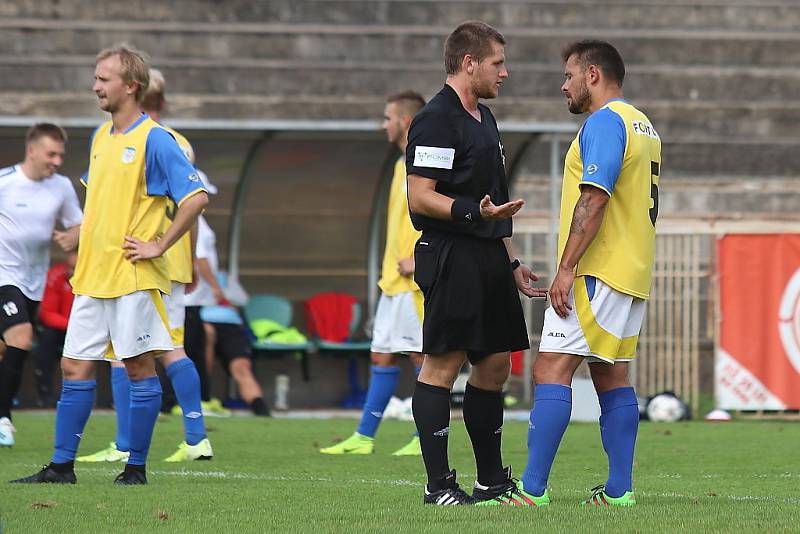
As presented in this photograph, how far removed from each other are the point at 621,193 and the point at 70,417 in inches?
116

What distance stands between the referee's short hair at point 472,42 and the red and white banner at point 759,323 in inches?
338

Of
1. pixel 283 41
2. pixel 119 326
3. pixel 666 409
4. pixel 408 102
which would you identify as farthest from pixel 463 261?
pixel 283 41

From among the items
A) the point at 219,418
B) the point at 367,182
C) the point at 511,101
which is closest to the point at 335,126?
the point at 367,182

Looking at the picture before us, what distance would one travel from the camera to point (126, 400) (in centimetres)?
943

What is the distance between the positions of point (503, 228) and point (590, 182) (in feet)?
1.42

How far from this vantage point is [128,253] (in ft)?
24.2

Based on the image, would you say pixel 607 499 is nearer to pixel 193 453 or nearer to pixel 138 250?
pixel 138 250

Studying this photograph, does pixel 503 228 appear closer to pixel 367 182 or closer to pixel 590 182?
pixel 590 182

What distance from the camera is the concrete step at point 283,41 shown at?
799 inches

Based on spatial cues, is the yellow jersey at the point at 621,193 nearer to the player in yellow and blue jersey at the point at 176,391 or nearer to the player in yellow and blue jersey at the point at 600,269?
the player in yellow and blue jersey at the point at 600,269

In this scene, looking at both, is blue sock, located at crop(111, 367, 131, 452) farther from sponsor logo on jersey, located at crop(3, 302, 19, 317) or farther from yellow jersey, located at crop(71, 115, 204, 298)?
yellow jersey, located at crop(71, 115, 204, 298)

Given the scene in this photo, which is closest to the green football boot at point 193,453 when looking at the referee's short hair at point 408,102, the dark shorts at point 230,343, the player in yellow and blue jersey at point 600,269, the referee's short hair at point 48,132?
the referee's short hair at point 48,132

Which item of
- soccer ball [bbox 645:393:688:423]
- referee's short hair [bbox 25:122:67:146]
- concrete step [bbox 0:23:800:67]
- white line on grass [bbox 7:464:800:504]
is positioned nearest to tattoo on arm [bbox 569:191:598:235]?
white line on grass [bbox 7:464:800:504]

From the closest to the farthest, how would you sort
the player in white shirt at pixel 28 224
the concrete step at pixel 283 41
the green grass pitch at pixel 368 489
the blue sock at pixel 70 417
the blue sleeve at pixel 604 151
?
the green grass pitch at pixel 368 489 → the blue sleeve at pixel 604 151 → the blue sock at pixel 70 417 → the player in white shirt at pixel 28 224 → the concrete step at pixel 283 41
